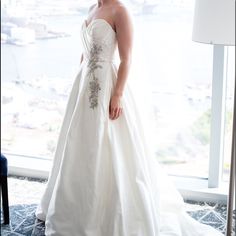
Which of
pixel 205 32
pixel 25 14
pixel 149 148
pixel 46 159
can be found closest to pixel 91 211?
pixel 149 148

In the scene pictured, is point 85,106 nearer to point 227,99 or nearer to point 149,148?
point 149,148

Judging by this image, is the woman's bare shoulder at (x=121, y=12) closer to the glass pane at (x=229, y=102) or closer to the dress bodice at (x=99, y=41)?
the dress bodice at (x=99, y=41)

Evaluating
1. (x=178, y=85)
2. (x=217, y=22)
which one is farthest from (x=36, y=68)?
(x=217, y=22)

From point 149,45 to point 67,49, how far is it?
642 mm

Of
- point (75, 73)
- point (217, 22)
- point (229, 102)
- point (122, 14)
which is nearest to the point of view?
point (217, 22)

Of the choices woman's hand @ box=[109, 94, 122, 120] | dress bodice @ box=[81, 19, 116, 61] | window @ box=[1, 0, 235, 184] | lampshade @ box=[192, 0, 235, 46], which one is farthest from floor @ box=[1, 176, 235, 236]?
lampshade @ box=[192, 0, 235, 46]

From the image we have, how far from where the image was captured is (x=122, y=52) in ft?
8.80

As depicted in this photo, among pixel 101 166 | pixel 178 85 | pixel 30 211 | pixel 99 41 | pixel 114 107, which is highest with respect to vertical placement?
pixel 99 41

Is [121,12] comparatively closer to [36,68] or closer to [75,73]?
[75,73]

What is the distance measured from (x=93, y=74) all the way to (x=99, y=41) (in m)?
0.18

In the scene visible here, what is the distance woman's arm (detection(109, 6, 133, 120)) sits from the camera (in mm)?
2654

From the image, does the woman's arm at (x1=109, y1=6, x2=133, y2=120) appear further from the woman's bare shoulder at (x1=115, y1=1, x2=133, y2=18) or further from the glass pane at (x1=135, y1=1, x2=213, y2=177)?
the glass pane at (x1=135, y1=1, x2=213, y2=177)

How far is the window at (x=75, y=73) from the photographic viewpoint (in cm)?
342

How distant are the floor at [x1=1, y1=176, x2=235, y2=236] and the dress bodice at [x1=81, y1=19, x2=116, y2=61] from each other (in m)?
1.10
